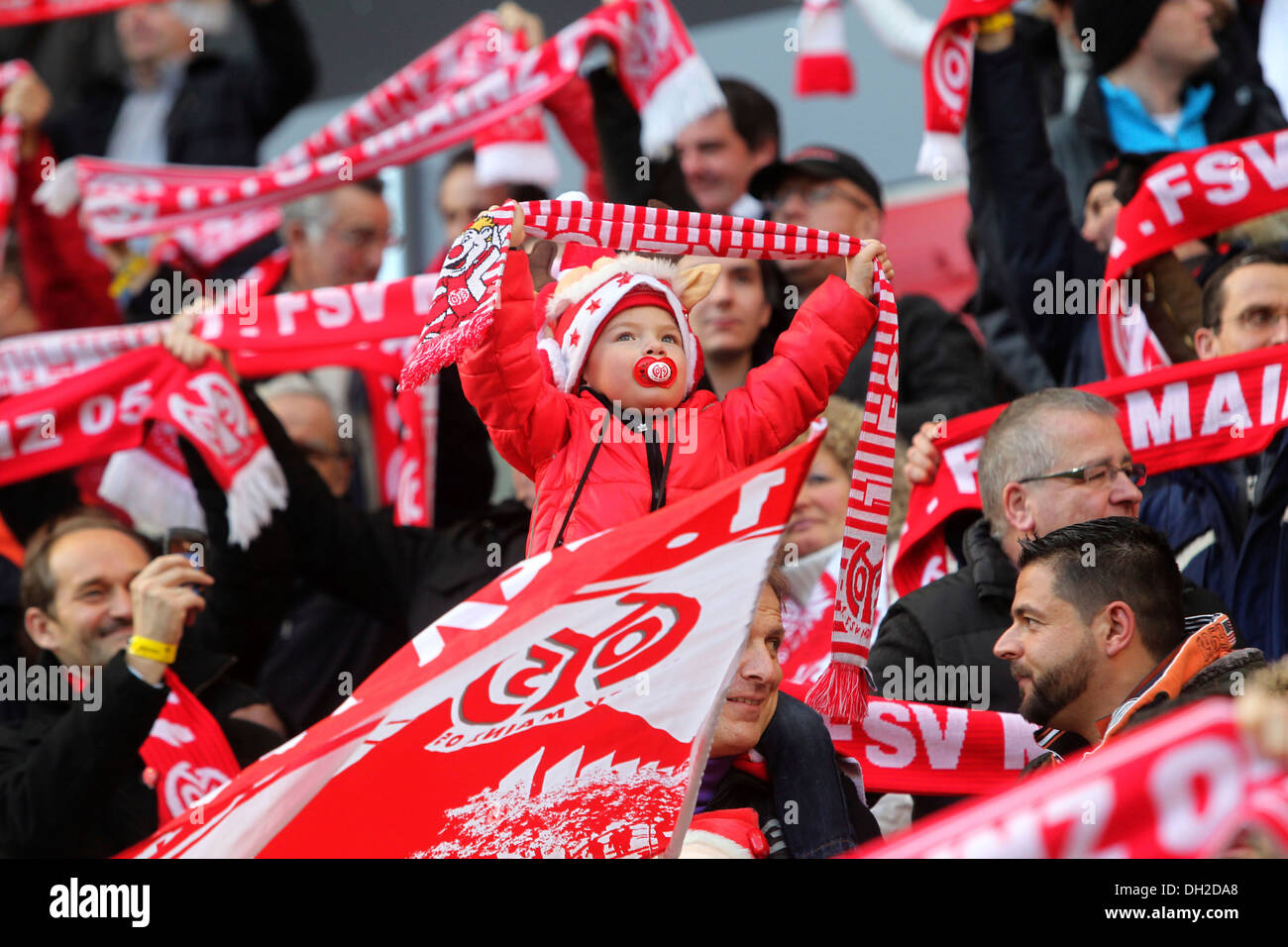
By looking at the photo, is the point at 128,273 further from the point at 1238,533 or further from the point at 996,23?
the point at 1238,533

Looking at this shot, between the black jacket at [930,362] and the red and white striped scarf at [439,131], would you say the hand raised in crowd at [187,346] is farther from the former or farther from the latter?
the black jacket at [930,362]

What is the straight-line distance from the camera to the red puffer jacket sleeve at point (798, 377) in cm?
368

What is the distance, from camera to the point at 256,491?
17.2 feet

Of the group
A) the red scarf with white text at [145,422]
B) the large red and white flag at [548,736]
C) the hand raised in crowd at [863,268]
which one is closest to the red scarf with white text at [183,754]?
the red scarf with white text at [145,422]

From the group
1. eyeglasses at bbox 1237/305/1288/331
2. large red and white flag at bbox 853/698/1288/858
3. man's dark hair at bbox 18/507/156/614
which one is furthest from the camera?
man's dark hair at bbox 18/507/156/614

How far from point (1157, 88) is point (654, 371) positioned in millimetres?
2929

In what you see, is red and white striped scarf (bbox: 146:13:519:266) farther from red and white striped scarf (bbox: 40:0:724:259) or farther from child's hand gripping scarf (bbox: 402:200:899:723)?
child's hand gripping scarf (bbox: 402:200:899:723)

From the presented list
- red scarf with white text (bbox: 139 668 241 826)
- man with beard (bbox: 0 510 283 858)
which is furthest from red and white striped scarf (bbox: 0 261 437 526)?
red scarf with white text (bbox: 139 668 241 826)

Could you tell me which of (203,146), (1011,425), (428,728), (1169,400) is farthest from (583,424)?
(203,146)

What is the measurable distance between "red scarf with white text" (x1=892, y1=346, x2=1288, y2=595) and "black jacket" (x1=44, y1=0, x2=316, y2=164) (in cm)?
397

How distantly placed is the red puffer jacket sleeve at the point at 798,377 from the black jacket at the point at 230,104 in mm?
4433

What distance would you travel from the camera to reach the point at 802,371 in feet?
12.2

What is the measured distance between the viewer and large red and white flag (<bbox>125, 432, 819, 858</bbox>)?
2.99 metres
